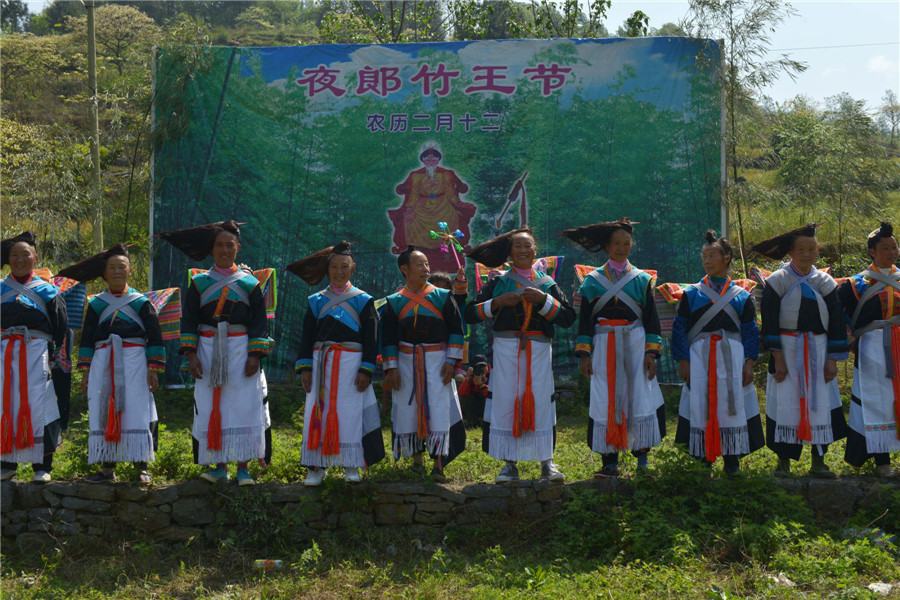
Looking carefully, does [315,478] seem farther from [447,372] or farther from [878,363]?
[878,363]

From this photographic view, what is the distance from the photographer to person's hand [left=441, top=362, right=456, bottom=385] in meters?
5.61

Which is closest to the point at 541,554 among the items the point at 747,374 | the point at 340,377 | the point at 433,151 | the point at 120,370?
the point at 340,377

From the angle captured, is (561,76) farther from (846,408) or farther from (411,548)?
(411,548)

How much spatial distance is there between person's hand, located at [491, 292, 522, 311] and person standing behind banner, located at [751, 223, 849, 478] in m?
1.80

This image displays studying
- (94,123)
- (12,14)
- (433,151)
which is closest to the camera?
(433,151)

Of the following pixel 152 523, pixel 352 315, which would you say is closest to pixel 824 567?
pixel 352 315

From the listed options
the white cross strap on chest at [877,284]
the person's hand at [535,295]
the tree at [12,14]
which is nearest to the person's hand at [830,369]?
the white cross strap on chest at [877,284]

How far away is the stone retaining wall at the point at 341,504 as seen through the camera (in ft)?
18.2

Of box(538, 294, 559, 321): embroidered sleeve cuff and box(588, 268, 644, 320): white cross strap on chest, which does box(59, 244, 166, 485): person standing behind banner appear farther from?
box(588, 268, 644, 320): white cross strap on chest

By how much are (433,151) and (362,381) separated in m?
4.54

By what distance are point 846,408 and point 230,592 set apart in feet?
23.5

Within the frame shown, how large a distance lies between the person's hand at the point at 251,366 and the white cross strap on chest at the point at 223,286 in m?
0.40

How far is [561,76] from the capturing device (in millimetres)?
9266

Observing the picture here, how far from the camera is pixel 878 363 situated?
227 inches
